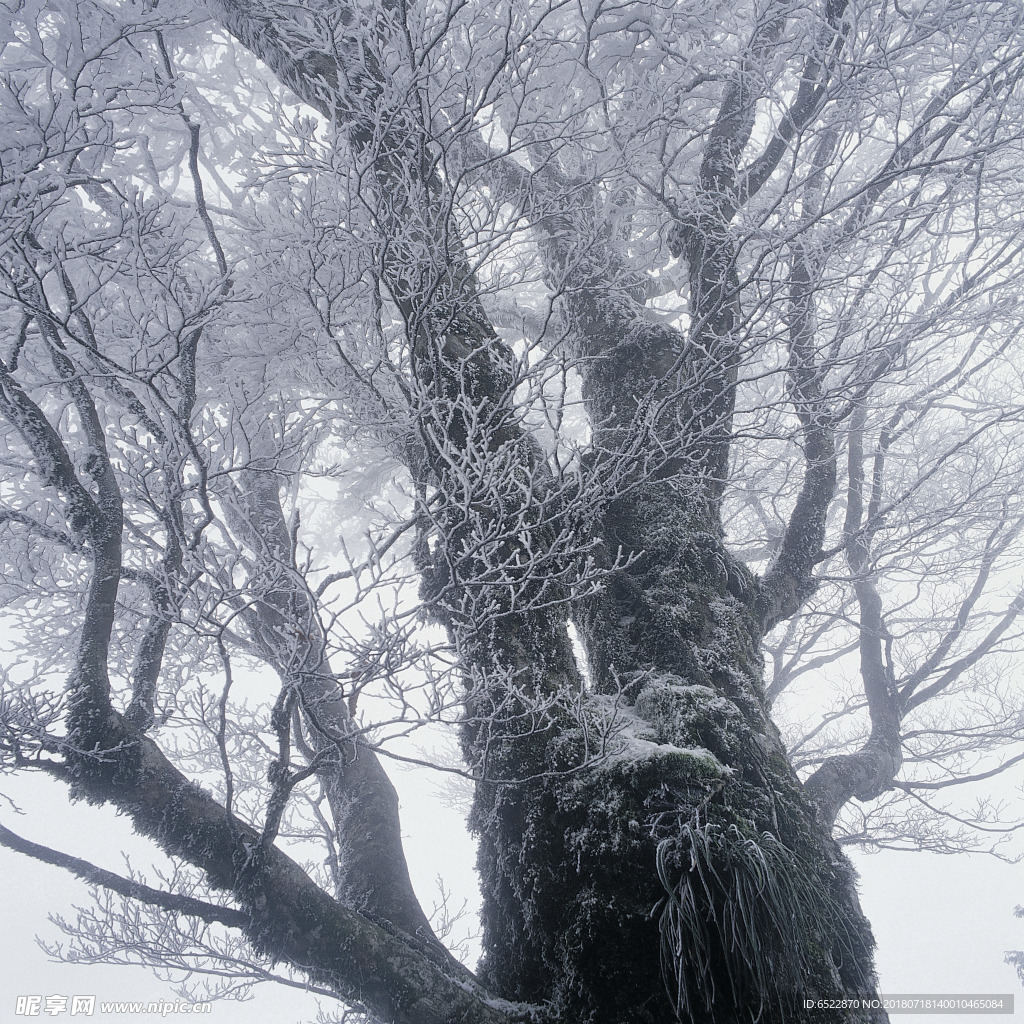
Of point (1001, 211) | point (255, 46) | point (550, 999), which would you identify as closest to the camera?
point (550, 999)

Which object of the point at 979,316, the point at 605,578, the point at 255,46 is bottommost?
the point at 605,578

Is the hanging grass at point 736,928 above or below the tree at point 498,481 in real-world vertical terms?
below

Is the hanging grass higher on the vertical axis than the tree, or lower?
lower

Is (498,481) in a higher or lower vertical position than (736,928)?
higher

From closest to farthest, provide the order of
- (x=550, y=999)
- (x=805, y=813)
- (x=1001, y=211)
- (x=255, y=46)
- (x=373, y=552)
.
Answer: (x=373, y=552) → (x=550, y=999) → (x=805, y=813) → (x=255, y=46) → (x=1001, y=211)

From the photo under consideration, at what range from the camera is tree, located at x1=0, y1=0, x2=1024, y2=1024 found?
6.59 feet

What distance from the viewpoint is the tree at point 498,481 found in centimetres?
201

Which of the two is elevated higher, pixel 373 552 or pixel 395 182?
pixel 395 182

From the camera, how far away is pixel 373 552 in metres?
1.84

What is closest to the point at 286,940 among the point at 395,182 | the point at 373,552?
the point at 373,552

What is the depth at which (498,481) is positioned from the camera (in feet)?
6.97

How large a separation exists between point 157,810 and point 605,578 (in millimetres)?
2166

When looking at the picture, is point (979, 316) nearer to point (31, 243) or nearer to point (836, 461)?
point (836, 461)

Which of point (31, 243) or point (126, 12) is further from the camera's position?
point (126, 12)
